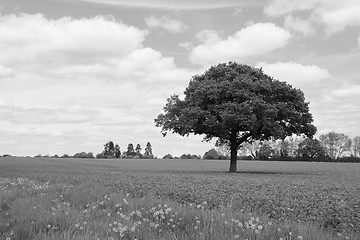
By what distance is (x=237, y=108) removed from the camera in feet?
125

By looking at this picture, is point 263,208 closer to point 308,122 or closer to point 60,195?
point 60,195

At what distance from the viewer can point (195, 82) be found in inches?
1770

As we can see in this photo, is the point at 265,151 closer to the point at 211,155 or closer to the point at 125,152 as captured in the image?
the point at 211,155

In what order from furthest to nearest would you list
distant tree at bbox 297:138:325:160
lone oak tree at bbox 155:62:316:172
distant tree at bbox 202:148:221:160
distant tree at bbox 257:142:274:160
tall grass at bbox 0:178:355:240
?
distant tree at bbox 257:142:274:160, distant tree at bbox 202:148:221:160, distant tree at bbox 297:138:325:160, lone oak tree at bbox 155:62:316:172, tall grass at bbox 0:178:355:240

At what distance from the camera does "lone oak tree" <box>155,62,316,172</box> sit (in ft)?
129

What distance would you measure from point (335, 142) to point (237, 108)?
131m

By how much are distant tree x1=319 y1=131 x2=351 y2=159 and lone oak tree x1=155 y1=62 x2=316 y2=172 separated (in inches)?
4693

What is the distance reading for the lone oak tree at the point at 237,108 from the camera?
3931 centimetres

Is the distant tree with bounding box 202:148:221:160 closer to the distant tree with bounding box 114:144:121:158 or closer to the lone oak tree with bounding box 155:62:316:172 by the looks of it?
the distant tree with bounding box 114:144:121:158

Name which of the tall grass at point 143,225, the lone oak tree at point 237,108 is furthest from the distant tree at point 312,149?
the tall grass at point 143,225

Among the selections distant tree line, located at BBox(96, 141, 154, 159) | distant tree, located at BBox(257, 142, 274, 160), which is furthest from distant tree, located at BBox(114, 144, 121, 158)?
distant tree, located at BBox(257, 142, 274, 160)

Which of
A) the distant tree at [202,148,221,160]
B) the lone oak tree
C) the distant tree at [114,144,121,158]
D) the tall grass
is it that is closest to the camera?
the tall grass

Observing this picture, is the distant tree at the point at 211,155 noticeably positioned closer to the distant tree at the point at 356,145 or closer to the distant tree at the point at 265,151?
the distant tree at the point at 265,151

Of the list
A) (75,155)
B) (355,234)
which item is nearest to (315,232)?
(355,234)
